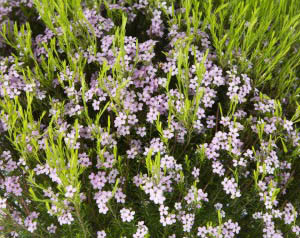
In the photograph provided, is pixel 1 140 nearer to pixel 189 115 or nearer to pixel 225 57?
pixel 189 115

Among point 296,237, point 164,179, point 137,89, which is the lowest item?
point 296,237

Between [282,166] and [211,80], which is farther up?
[211,80]

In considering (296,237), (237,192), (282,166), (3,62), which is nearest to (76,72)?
(3,62)

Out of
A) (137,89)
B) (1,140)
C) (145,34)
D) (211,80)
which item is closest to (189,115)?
(211,80)

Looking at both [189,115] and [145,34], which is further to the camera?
[145,34]

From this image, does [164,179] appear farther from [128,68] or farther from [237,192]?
[128,68]

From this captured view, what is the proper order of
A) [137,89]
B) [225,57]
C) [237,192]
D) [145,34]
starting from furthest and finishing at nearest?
[145,34], [137,89], [225,57], [237,192]

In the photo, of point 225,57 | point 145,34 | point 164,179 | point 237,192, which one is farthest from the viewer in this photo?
point 145,34
